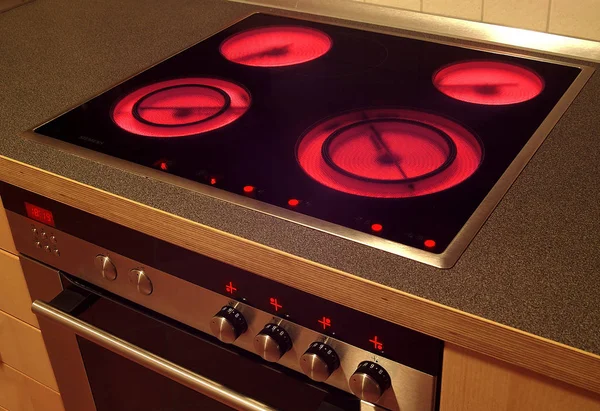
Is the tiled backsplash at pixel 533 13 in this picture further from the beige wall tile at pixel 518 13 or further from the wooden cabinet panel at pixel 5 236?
the wooden cabinet panel at pixel 5 236

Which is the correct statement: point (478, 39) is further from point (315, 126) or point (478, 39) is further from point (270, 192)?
point (270, 192)

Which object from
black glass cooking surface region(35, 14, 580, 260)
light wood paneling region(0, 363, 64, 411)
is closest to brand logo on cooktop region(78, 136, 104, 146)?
black glass cooking surface region(35, 14, 580, 260)

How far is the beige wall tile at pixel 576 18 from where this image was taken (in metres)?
1.12

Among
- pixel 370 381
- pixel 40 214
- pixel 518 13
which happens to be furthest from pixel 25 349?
pixel 518 13

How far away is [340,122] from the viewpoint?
3.34 feet

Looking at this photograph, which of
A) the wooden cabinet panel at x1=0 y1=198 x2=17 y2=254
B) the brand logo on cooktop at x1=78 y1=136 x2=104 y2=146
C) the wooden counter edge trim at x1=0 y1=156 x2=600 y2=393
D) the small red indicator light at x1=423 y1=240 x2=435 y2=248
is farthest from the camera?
the wooden cabinet panel at x1=0 y1=198 x2=17 y2=254

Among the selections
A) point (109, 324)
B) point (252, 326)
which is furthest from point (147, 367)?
point (252, 326)

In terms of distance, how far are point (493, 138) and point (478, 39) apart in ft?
1.11

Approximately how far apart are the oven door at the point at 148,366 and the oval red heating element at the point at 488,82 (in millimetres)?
476

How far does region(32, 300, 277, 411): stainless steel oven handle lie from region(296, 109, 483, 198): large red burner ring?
28 centimetres

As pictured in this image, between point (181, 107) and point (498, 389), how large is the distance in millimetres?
612

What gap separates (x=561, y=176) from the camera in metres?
0.86

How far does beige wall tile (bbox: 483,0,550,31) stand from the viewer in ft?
3.80

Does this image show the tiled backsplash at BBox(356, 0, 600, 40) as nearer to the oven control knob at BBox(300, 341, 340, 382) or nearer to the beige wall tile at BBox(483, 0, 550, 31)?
the beige wall tile at BBox(483, 0, 550, 31)
